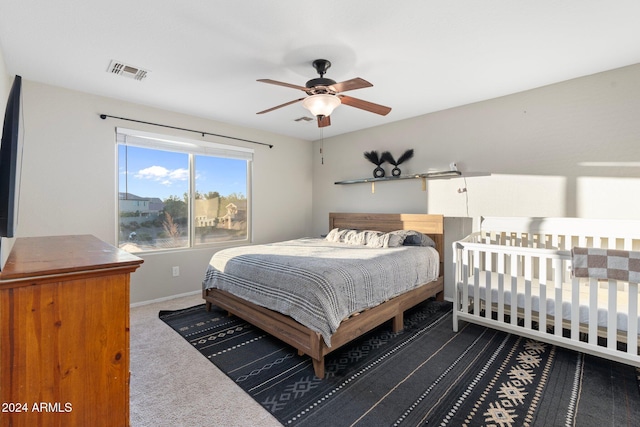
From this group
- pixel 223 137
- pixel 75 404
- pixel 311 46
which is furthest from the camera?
pixel 223 137

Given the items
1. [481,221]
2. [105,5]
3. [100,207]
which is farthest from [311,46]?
[100,207]

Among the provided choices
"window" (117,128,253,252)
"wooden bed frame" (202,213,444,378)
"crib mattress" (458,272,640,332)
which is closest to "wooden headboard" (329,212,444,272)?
"wooden bed frame" (202,213,444,378)

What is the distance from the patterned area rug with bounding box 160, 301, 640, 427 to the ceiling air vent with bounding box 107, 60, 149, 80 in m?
2.41

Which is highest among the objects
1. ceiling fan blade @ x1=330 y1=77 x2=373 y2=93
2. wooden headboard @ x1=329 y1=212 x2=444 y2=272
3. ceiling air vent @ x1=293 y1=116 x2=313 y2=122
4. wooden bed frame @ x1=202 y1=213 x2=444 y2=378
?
ceiling air vent @ x1=293 y1=116 x2=313 y2=122

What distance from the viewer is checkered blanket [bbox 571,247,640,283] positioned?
6.22 feet

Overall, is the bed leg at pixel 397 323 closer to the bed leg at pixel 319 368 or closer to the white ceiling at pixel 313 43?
the bed leg at pixel 319 368

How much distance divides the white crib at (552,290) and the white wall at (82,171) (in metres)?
3.31

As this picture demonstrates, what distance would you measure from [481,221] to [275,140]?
3213 mm

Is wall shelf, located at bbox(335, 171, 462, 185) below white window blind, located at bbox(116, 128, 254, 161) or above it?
below

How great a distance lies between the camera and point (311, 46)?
7.17 feet

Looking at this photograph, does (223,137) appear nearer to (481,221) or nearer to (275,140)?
(275,140)

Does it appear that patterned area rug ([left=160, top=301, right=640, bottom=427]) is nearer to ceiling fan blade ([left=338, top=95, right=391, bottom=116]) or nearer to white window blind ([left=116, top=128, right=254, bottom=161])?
ceiling fan blade ([left=338, top=95, right=391, bottom=116])

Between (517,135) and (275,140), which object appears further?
(275,140)

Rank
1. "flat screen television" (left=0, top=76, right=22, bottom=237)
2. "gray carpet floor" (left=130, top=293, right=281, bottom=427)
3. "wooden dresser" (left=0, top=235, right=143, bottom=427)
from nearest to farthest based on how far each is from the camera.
A: "wooden dresser" (left=0, top=235, right=143, bottom=427), "flat screen television" (left=0, top=76, right=22, bottom=237), "gray carpet floor" (left=130, top=293, right=281, bottom=427)
